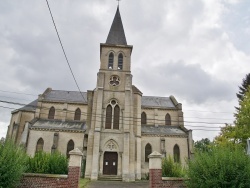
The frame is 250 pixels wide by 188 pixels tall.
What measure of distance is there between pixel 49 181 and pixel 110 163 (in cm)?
1672

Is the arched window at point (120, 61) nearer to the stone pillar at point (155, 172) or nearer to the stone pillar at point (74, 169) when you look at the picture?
the stone pillar at point (74, 169)

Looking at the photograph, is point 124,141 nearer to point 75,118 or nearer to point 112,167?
point 112,167

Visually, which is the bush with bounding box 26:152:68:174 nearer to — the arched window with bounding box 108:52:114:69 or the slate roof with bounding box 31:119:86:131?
the slate roof with bounding box 31:119:86:131

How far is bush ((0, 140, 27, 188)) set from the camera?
8680 millimetres

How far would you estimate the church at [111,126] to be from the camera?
26.3 meters

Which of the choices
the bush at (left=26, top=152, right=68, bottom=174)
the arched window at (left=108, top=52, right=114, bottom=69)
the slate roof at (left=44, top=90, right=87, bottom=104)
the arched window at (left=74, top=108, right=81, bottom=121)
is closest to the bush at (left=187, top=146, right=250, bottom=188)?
the bush at (left=26, top=152, right=68, bottom=174)

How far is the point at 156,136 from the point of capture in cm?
3091

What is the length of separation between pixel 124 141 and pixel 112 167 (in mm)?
3283

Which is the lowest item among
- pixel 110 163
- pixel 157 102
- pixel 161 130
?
pixel 110 163

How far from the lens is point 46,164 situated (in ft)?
41.1

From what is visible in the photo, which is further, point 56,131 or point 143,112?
point 143,112

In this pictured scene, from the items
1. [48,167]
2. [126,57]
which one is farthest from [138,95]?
[48,167]

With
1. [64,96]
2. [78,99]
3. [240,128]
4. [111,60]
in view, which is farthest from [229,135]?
[64,96]

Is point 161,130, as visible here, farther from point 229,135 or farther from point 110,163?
point 229,135
